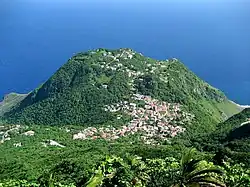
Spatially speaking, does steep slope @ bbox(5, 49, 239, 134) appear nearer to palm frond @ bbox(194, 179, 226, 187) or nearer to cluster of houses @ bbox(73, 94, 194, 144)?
cluster of houses @ bbox(73, 94, 194, 144)

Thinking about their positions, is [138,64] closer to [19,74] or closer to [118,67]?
[118,67]

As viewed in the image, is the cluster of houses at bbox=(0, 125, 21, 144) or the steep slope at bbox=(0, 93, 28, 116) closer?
the cluster of houses at bbox=(0, 125, 21, 144)

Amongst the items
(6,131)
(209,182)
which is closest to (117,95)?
(6,131)

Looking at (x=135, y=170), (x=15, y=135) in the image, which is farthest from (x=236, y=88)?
(x=135, y=170)

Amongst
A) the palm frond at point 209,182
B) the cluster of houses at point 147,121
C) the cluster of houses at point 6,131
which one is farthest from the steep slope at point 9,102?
the palm frond at point 209,182

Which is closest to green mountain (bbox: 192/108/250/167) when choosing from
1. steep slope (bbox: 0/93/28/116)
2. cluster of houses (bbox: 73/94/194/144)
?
cluster of houses (bbox: 73/94/194/144)
